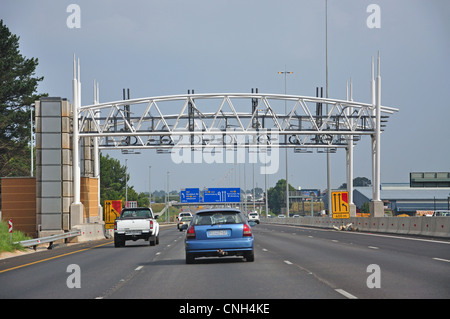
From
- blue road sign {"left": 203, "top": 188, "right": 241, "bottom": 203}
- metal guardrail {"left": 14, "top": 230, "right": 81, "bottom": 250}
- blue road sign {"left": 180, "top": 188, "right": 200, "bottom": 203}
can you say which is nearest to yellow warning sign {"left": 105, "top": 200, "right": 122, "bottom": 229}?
metal guardrail {"left": 14, "top": 230, "right": 81, "bottom": 250}

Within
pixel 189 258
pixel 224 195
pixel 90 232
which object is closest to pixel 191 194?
pixel 224 195

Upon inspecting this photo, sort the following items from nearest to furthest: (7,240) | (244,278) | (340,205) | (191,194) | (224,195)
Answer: (244,278)
(7,240)
(340,205)
(224,195)
(191,194)

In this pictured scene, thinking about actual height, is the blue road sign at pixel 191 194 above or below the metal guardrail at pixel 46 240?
above

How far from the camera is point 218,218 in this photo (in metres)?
22.2

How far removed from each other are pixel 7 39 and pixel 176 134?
28658 mm

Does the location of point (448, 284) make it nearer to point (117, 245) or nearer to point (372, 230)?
Answer: point (117, 245)

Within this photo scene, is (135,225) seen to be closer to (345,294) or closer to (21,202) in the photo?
(21,202)

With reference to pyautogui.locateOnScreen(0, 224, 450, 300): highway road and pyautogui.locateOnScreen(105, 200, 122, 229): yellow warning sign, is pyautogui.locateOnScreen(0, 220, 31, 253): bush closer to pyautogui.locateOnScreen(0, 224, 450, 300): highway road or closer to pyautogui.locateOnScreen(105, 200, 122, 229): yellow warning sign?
pyautogui.locateOnScreen(0, 224, 450, 300): highway road

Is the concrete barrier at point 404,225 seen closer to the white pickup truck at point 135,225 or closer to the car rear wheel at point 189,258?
the white pickup truck at point 135,225

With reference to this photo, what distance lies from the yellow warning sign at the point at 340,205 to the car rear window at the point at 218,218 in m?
37.1

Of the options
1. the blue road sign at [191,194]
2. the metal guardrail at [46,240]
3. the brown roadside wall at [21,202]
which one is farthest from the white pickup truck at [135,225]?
the blue road sign at [191,194]

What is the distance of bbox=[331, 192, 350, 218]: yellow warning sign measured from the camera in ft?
192

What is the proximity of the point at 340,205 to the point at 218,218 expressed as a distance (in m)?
37.8

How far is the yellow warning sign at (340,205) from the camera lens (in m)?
58.4
